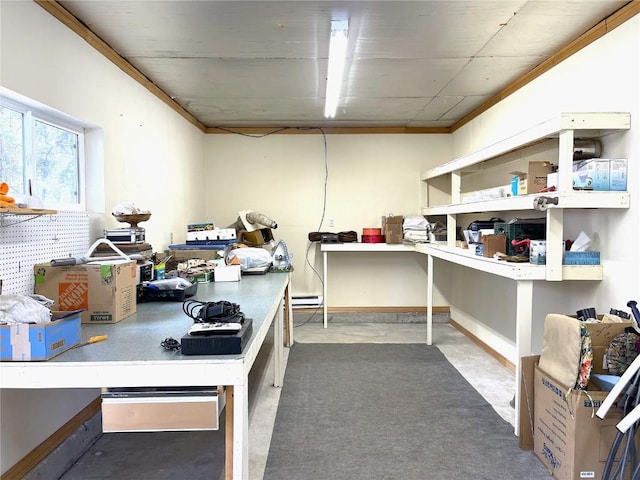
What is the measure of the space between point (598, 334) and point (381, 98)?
10.0 feet

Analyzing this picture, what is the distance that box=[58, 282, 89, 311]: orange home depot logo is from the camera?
6.98ft

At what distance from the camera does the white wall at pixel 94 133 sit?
2078 millimetres

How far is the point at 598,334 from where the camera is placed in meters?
2.25

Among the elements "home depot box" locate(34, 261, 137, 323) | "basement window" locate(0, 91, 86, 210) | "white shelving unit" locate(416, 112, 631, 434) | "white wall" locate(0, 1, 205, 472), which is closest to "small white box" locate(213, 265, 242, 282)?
"white wall" locate(0, 1, 205, 472)

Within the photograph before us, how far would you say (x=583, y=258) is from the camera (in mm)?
2717

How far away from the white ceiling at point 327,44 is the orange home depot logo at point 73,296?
5.25ft

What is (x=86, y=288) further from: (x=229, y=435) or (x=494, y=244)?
(x=494, y=244)

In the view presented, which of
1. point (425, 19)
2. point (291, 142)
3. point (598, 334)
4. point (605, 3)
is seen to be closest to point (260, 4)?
point (425, 19)

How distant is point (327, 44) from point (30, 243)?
7.38 ft

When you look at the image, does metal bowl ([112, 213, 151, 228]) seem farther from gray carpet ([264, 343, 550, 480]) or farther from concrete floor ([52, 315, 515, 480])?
gray carpet ([264, 343, 550, 480])

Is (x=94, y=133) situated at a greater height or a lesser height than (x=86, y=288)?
greater

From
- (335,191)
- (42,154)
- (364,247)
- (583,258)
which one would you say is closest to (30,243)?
(42,154)

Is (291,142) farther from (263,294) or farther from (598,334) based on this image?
(598,334)

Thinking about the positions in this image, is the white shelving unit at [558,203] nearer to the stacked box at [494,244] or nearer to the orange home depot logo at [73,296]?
the stacked box at [494,244]
